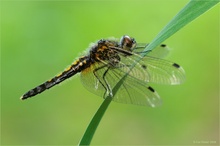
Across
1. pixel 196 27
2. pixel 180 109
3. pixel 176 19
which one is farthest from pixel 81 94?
pixel 176 19

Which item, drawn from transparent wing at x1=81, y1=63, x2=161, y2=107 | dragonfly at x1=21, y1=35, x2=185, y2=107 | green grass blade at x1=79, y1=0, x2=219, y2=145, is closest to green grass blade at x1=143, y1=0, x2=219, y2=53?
green grass blade at x1=79, y1=0, x2=219, y2=145

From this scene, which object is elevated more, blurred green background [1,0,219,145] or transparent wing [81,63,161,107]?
blurred green background [1,0,219,145]

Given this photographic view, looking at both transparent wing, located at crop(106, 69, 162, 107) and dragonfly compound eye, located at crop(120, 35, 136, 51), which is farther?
dragonfly compound eye, located at crop(120, 35, 136, 51)

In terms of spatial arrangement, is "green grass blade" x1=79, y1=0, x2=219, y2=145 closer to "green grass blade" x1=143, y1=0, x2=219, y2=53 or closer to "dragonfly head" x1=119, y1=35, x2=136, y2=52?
"green grass blade" x1=143, y1=0, x2=219, y2=53

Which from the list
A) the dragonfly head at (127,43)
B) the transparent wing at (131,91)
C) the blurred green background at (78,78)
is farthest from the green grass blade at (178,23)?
the blurred green background at (78,78)

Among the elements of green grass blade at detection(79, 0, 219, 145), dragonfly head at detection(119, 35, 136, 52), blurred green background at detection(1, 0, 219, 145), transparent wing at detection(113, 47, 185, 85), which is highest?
blurred green background at detection(1, 0, 219, 145)

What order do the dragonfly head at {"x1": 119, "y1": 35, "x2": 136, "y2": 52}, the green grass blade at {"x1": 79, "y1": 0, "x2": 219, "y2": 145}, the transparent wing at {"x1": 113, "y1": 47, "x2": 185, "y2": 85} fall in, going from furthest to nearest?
the dragonfly head at {"x1": 119, "y1": 35, "x2": 136, "y2": 52}, the transparent wing at {"x1": 113, "y1": 47, "x2": 185, "y2": 85}, the green grass blade at {"x1": 79, "y1": 0, "x2": 219, "y2": 145}

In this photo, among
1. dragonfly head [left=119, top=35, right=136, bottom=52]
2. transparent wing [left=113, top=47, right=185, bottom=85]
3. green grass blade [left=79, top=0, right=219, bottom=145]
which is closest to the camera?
green grass blade [left=79, top=0, right=219, bottom=145]
